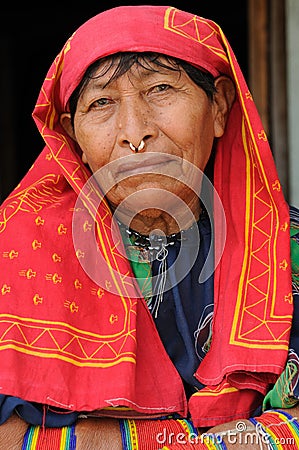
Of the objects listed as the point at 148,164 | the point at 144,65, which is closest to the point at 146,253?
the point at 148,164

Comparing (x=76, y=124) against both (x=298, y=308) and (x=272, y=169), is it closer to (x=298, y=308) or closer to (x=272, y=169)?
(x=272, y=169)

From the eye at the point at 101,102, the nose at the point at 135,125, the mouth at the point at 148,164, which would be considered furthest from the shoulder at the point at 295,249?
the eye at the point at 101,102

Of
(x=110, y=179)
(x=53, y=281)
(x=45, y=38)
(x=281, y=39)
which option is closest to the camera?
(x=53, y=281)

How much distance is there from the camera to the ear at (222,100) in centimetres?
210

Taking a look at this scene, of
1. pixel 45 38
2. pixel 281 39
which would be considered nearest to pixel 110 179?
pixel 281 39

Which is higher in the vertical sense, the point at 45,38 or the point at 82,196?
the point at 82,196

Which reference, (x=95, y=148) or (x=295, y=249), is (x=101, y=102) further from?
(x=295, y=249)

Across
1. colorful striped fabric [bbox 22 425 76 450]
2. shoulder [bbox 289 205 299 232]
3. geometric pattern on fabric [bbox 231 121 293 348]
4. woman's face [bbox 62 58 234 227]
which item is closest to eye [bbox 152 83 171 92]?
woman's face [bbox 62 58 234 227]

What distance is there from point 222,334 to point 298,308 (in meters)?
0.20

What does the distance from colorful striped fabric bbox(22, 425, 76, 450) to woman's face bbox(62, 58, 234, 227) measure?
0.61 meters

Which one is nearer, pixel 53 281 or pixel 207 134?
pixel 53 281

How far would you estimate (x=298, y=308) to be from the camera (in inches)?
75.0

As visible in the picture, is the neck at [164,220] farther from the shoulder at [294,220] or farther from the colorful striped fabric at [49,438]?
the colorful striped fabric at [49,438]

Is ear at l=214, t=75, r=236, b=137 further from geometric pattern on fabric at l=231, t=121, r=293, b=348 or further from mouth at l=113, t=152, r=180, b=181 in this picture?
mouth at l=113, t=152, r=180, b=181
